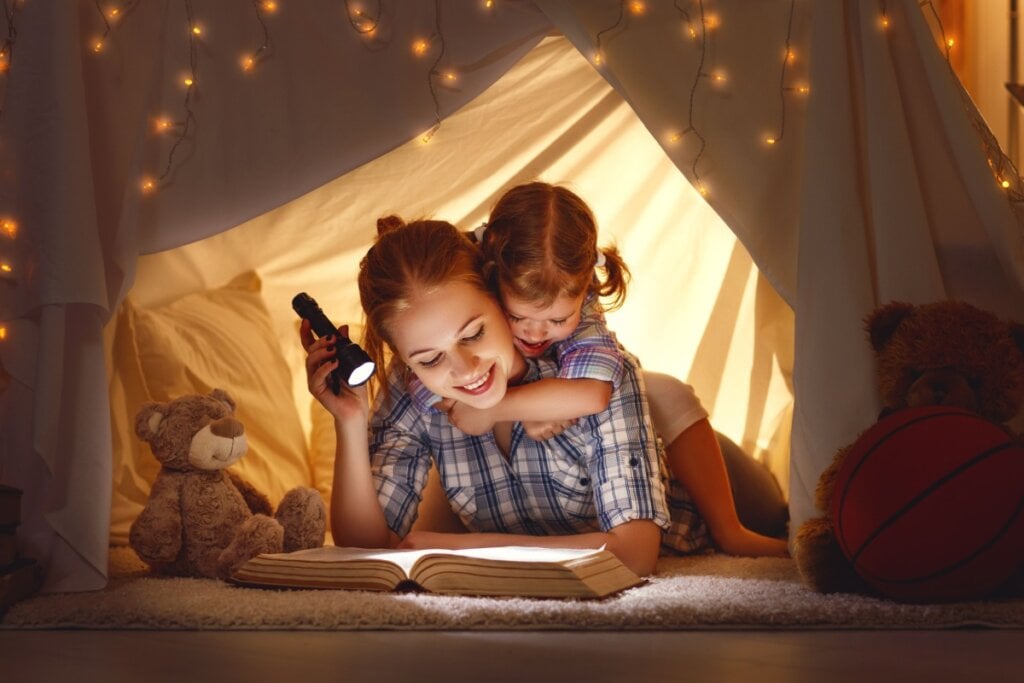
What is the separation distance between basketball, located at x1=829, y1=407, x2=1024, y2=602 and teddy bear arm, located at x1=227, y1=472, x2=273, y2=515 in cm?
104

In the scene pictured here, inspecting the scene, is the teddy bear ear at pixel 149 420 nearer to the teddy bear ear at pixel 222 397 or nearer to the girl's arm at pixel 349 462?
the teddy bear ear at pixel 222 397

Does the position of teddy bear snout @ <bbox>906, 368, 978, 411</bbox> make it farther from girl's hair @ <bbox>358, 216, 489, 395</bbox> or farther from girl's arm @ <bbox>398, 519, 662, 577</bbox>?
girl's hair @ <bbox>358, 216, 489, 395</bbox>

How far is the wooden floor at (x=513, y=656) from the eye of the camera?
1217 millimetres

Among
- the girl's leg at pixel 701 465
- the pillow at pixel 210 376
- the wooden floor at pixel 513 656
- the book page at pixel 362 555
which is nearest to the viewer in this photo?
the wooden floor at pixel 513 656

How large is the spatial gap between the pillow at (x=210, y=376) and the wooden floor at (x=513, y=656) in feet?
3.12

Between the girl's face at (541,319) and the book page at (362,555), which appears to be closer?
the book page at (362,555)

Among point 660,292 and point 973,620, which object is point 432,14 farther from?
point 973,620

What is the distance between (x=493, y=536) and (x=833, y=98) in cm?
93

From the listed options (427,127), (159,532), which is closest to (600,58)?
(427,127)

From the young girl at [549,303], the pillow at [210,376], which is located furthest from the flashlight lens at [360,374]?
the pillow at [210,376]

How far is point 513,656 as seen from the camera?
1.32 m

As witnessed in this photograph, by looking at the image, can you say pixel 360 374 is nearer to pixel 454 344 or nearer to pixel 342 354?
pixel 342 354

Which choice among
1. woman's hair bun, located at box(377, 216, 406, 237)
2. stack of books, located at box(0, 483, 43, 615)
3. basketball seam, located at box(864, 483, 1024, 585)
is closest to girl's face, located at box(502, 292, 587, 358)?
woman's hair bun, located at box(377, 216, 406, 237)

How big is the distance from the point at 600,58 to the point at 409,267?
0.50 metres
